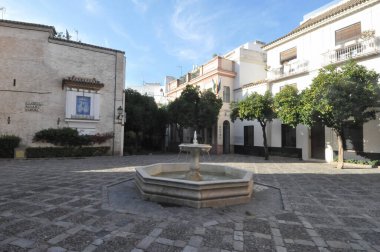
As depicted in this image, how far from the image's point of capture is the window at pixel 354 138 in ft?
41.9

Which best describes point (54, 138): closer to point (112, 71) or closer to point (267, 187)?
point (112, 71)

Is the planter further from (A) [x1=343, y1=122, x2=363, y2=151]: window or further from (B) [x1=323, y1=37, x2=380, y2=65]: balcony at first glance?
(B) [x1=323, y1=37, x2=380, y2=65]: balcony

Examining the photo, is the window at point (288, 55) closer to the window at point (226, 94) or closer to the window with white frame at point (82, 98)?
the window at point (226, 94)

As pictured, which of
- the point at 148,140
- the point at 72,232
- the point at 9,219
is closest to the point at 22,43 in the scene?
the point at 148,140

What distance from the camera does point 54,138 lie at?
15.6m

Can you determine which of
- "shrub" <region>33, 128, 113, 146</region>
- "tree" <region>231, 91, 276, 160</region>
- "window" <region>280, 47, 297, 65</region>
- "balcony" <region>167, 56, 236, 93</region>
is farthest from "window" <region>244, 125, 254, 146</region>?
A: "shrub" <region>33, 128, 113, 146</region>

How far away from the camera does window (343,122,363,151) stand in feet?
41.9

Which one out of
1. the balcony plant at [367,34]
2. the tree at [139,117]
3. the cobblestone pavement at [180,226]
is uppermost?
the balcony plant at [367,34]

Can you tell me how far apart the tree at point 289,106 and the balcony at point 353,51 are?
3.13m

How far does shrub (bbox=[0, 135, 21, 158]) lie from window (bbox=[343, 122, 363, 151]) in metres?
18.8

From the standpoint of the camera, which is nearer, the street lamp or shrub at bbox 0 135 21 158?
shrub at bbox 0 135 21 158

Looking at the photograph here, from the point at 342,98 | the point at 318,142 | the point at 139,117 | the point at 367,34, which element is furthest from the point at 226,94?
the point at 342,98

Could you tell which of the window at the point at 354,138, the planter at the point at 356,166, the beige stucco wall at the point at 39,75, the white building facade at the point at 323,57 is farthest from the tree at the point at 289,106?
the beige stucco wall at the point at 39,75

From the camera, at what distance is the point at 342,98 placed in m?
10.5
